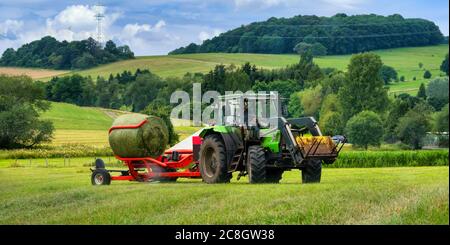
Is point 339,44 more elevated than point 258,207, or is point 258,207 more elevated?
point 339,44

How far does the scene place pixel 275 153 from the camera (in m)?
16.6

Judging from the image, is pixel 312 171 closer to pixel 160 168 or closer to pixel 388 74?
pixel 160 168

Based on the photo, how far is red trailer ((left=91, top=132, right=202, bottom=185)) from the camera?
1878 cm

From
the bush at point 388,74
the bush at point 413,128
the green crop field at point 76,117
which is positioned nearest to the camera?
the bush at point 413,128

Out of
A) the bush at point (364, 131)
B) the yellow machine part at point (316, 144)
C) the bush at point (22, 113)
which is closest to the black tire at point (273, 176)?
the yellow machine part at point (316, 144)

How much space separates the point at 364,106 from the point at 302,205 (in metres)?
36.2

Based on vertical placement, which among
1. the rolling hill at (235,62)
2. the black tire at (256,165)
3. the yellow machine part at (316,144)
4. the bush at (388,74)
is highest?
the rolling hill at (235,62)

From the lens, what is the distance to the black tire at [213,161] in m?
17.0

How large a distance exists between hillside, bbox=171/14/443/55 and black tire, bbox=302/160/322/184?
297 cm

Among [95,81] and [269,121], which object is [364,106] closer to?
[95,81]

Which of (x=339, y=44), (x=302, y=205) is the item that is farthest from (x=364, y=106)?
(x=302, y=205)

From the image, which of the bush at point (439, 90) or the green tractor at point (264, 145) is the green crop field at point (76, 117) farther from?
the bush at point (439, 90)

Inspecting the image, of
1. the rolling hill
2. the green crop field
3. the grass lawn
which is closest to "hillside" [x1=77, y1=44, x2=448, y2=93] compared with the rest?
the rolling hill

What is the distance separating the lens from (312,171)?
17.0m
